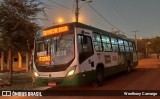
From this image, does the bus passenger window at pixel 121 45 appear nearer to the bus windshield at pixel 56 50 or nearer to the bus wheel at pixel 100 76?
the bus wheel at pixel 100 76

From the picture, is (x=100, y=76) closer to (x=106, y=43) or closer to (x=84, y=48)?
(x=84, y=48)

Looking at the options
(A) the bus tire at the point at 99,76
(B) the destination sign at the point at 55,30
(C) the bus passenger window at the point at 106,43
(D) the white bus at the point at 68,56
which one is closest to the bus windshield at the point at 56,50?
(D) the white bus at the point at 68,56

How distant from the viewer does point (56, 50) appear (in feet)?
41.9

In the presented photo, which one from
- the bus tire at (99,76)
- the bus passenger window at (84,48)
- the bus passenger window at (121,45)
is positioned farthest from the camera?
the bus passenger window at (121,45)

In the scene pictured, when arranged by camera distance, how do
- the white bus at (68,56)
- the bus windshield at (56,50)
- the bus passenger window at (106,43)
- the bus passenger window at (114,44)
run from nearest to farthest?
the white bus at (68,56) → the bus windshield at (56,50) → the bus passenger window at (106,43) → the bus passenger window at (114,44)

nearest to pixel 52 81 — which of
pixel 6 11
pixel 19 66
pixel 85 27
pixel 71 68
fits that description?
pixel 71 68

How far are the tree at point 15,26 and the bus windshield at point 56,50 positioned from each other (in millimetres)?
3670

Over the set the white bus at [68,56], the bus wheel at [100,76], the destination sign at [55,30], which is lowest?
the bus wheel at [100,76]

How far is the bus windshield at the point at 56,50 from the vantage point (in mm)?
12516

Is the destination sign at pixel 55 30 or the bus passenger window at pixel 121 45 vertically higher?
the destination sign at pixel 55 30

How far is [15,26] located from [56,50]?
486 cm

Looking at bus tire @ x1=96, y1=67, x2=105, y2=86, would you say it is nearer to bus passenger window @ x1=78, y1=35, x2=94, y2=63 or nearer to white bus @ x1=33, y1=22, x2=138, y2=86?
white bus @ x1=33, y1=22, x2=138, y2=86

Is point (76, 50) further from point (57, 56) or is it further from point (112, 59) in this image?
point (112, 59)

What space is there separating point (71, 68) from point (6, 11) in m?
6.76
